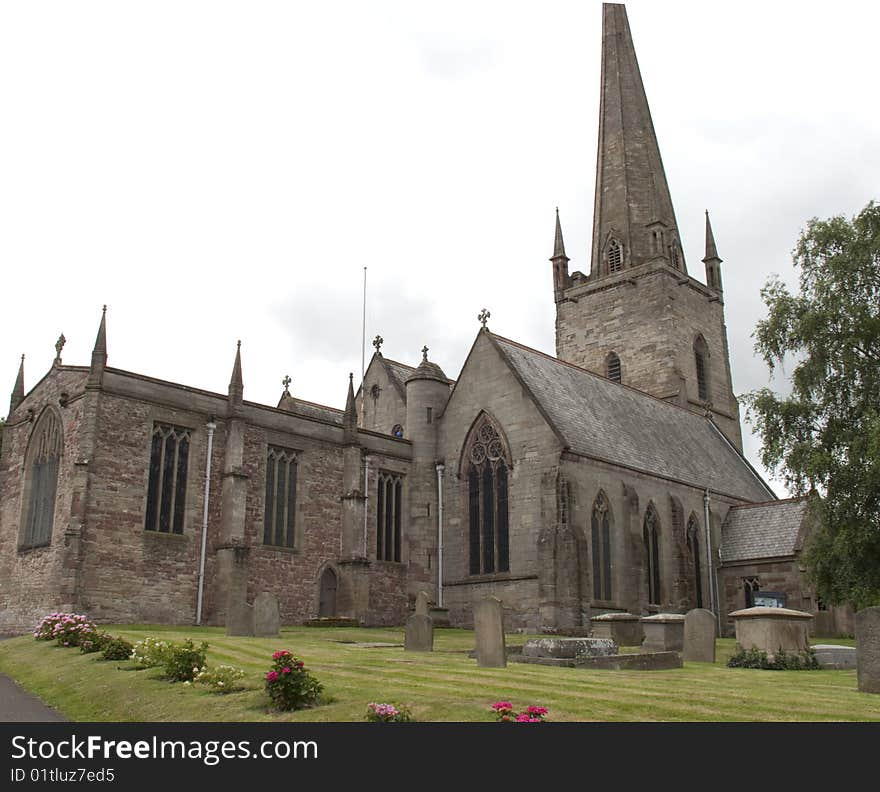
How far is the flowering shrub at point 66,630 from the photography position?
21.1 m

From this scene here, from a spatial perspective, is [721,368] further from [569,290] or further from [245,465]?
[245,465]

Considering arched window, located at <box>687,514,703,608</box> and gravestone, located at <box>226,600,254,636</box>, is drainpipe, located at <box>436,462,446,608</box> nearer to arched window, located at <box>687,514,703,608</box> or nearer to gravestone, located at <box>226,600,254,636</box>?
arched window, located at <box>687,514,703,608</box>

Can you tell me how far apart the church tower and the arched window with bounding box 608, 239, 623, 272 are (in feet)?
0.21

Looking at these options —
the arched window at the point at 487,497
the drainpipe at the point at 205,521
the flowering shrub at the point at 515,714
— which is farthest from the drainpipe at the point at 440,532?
the flowering shrub at the point at 515,714

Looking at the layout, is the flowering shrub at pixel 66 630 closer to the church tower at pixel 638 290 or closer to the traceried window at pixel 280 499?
the traceried window at pixel 280 499

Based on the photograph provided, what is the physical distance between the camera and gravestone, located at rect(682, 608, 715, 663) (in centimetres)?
2208

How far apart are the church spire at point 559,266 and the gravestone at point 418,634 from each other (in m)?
39.3

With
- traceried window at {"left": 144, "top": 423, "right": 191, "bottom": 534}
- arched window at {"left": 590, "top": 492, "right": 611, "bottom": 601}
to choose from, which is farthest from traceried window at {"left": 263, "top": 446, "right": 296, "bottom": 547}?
arched window at {"left": 590, "top": 492, "right": 611, "bottom": 601}

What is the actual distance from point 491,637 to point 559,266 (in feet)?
148

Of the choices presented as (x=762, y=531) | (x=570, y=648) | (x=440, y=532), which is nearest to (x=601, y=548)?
(x=440, y=532)
